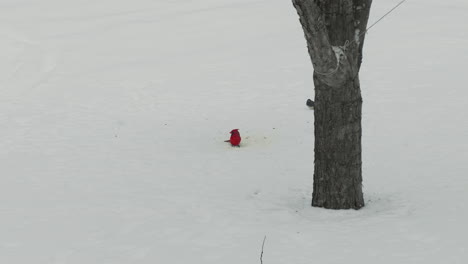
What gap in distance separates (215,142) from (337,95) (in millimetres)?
4012

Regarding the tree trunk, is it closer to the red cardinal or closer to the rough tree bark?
the rough tree bark

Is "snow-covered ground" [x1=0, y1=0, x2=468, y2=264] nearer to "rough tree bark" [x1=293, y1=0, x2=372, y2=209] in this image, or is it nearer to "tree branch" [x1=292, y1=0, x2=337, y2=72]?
"rough tree bark" [x1=293, y1=0, x2=372, y2=209]

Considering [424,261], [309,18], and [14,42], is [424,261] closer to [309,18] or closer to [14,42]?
[309,18]

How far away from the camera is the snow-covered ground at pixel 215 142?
6.17 m

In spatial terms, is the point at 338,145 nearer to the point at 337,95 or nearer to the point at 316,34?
the point at 337,95

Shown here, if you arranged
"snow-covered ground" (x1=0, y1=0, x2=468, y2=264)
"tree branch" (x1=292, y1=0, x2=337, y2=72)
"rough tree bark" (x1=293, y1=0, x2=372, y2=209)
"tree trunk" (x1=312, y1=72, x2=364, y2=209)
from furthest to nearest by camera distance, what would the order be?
1. "tree trunk" (x1=312, y1=72, x2=364, y2=209)
2. "snow-covered ground" (x1=0, y1=0, x2=468, y2=264)
3. "rough tree bark" (x1=293, y1=0, x2=372, y2=209)
4. "tree branch" (x1=292, y1=0, x2=337, y2=72)

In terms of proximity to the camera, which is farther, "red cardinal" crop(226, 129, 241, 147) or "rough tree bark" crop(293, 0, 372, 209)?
"red cardinal" crop(226, 129, 241, 147)

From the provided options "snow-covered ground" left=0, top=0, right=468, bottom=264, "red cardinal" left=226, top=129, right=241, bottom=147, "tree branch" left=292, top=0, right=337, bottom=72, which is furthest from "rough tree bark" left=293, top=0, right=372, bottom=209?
"red cardinal" left=226, top=129, right=241, bottom=147

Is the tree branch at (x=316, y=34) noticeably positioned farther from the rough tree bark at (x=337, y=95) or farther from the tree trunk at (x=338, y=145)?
the tree trunk at (x=338, y=145)

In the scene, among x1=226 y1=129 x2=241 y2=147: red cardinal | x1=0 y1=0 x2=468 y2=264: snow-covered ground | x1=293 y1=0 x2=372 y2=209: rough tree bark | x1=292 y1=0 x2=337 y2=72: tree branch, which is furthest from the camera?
x1=226 y1=129 x2=241 y2=147: red cardinal

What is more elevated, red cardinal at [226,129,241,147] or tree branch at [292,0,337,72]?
tree branch at [292,0,337,72]

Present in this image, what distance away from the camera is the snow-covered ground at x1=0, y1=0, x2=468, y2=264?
617 centimetres

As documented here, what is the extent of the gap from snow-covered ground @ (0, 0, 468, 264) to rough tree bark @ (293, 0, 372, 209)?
26 cm

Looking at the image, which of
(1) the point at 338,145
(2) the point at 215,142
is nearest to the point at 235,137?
(2) the point at 215,142
